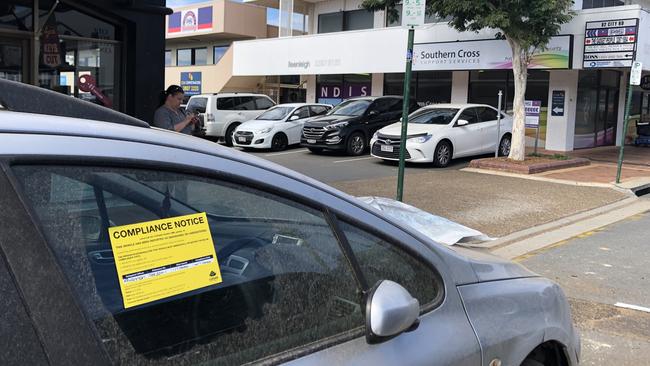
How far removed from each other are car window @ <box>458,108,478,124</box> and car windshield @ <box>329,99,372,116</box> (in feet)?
10.5

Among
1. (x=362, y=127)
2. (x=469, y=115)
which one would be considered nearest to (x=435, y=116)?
(x=469, y=115)

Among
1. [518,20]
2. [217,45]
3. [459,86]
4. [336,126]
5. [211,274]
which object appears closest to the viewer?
[211,274]

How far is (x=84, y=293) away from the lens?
4.67 ft

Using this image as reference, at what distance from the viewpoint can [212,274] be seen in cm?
170

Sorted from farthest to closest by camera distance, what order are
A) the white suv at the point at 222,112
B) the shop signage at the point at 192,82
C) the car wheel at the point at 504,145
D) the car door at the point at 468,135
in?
the shop signage at the point at 192,82 → the white suv at the point at 222,112 → the car wheel at the point at 504,145 → the car door at the point at 468,135

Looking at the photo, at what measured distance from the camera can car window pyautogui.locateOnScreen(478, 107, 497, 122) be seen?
16.5 metres

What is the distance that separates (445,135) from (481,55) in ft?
17.5

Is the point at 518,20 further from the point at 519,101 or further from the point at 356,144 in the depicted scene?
the point at 356,144

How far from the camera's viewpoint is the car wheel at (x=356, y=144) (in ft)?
56.9

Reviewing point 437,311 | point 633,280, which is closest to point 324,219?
point 437,311

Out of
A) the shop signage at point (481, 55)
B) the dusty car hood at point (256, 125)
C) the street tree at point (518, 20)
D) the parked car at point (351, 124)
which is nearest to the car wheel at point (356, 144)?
the parked car at point (351, 124)

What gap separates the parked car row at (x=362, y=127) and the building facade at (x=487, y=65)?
263cm

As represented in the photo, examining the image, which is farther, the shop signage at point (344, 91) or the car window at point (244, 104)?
the shop signage at point (344, 91)

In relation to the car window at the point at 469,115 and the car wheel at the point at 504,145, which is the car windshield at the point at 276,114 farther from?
the car wheel at the point at 504,145
